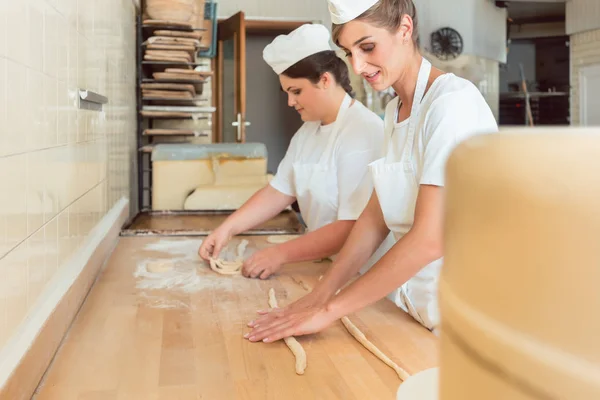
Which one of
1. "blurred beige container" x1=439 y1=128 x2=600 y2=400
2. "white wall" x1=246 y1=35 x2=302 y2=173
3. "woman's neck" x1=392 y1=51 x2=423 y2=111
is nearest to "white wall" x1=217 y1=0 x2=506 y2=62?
"white wall" x1=246 y1=35 x2=302 y2=173

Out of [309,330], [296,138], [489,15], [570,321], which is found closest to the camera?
[570,321]

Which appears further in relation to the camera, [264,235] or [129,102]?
[129,102]

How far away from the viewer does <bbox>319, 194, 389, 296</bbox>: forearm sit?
149 cm

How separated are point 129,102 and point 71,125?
7.03 feet

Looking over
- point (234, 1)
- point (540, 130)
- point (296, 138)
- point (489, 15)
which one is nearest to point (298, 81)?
point (296, 138)

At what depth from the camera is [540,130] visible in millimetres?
296

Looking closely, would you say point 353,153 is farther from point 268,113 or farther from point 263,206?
point 268,113

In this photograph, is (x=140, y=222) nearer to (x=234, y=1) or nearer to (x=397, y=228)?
(x=397, y=228)

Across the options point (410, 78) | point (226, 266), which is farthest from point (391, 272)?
point (226, 266)

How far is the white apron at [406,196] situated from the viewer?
4.86 feet

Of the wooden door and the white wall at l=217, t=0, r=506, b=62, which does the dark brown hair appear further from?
the white wall at l=217, t=0, r=506, b=62

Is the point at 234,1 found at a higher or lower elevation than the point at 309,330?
higher

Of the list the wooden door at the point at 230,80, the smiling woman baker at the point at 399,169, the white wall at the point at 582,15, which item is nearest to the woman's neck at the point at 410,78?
the smiling woman baker at the point at 399,169

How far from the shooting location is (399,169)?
5.04ft
